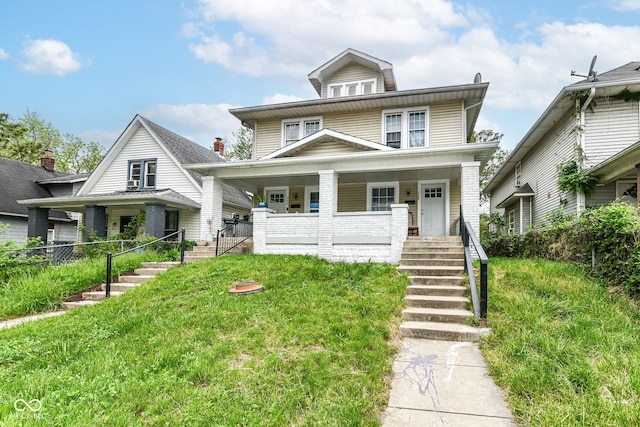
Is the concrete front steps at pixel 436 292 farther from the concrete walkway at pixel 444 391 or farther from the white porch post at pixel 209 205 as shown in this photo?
the white porch post at pixel 209 205

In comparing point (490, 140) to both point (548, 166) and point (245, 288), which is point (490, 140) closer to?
point (548, 166)

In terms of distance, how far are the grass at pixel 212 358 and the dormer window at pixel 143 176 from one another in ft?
37.2

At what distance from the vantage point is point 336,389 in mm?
3213

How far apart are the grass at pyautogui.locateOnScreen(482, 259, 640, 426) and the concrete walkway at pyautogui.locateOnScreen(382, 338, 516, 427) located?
0.54ft

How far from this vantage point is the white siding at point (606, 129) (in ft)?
32.6

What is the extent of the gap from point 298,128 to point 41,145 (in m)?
27.7

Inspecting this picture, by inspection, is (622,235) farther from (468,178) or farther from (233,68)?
(233,68)

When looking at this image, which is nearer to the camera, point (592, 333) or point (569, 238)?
point (592, 333)

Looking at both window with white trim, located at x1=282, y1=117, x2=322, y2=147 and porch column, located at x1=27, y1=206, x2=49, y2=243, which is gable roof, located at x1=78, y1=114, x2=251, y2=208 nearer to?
porch column, located at x1=27, y1=206, x2=49, y2=243

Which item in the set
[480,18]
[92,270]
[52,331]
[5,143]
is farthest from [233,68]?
[5,143]

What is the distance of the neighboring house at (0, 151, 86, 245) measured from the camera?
59.6ft

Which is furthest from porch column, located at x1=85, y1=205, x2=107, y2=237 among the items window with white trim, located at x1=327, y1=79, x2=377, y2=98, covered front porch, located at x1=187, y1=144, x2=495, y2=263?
window with white trim, located at x1=327, y1=79, x2=377, y2=98

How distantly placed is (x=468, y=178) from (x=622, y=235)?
3942 millimetres

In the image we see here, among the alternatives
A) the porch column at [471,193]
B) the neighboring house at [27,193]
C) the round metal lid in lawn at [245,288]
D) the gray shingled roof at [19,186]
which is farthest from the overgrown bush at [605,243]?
the gray shingled roof at [19,186]
